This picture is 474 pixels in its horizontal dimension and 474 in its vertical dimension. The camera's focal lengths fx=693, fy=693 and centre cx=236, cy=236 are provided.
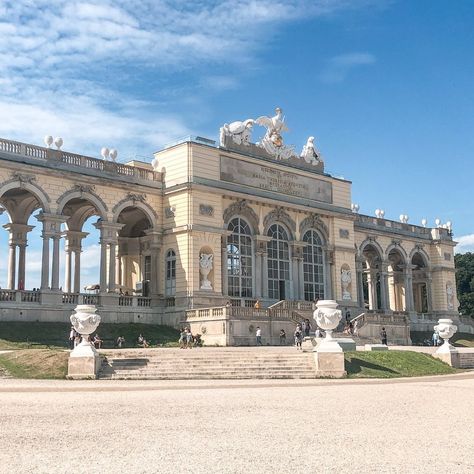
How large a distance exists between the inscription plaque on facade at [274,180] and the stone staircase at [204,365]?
2032cm

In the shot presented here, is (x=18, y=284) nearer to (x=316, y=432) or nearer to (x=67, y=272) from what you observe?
(x=67, y=272)

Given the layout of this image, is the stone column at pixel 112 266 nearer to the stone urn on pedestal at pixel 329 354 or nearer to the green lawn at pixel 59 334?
the green lawn at pixel 59 334

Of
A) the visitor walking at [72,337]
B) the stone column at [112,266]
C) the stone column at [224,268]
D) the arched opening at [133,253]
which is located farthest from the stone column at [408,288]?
the visitor walking at [72,337]

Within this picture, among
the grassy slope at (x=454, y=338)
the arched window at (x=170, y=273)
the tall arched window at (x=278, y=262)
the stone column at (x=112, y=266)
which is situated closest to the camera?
the stone column at (x=112, y=266)

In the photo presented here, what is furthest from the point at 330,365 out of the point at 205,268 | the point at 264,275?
the point at 264,275

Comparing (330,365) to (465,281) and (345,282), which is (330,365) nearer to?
(345,282)

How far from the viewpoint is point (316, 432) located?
1130 centimetres

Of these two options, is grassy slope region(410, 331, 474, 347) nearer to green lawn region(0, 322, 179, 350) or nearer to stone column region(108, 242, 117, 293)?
green lawn region(0, 322, 179, 350)

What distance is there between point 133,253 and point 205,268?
6948 mm

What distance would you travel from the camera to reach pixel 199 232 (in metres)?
42.8

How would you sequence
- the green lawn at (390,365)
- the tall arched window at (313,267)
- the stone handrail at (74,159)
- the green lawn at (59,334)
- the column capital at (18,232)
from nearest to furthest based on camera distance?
the green lawn at (390,365), the green lawn at (59,334), the stone handrail at (74,159), the column capital at (18,232), the tall arched window at (313,267)

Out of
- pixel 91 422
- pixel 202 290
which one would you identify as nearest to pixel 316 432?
pixel 91 422

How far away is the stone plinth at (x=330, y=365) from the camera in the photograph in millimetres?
24266

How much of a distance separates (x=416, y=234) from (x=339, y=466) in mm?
59177
